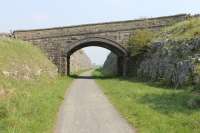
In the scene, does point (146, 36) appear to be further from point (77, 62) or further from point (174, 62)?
point (77, 62)

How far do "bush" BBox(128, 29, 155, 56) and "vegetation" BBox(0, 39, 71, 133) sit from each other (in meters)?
10.5

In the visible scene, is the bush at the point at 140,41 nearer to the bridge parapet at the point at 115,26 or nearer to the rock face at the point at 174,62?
the bridge parapet at the point at 115,26

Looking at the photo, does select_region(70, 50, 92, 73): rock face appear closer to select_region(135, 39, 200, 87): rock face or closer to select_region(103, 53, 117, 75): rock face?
select_region(103, 53, 117, 75): rock face

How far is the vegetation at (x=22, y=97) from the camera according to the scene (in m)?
13.6

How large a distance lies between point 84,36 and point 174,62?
17563mm

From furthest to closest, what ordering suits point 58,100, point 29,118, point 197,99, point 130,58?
point 130,58 → point 58,100 → point 197,99 → point 29,118

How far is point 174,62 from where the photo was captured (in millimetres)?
29422

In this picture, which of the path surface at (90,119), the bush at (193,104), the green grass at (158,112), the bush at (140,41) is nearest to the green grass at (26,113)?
the path surface at (90,119)

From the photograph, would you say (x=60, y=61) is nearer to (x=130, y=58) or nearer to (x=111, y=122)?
(x=130, y=58)

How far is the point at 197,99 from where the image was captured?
60.0 ft

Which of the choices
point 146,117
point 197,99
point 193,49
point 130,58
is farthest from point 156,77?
point 146,117

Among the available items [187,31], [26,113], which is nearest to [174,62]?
[187,31]

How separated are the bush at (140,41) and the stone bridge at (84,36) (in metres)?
1.70

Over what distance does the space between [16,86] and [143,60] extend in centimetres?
1976
